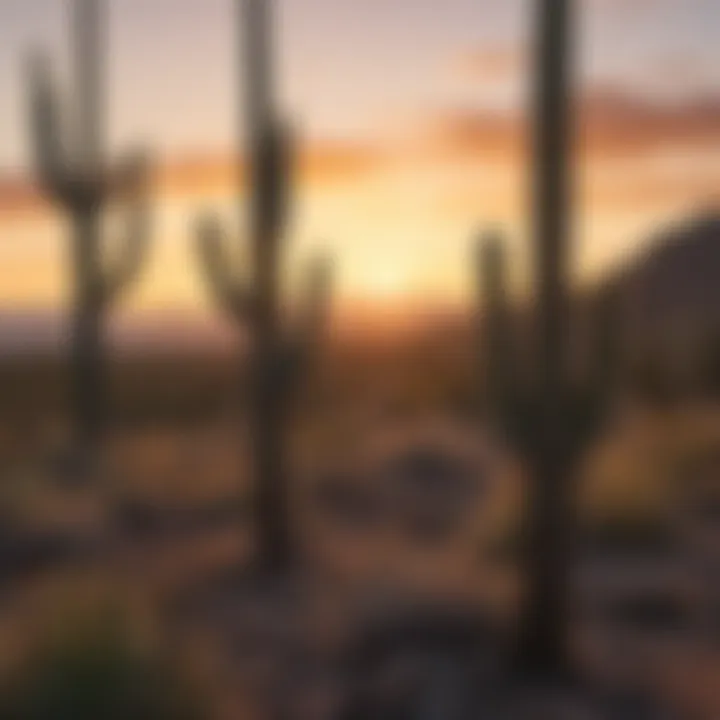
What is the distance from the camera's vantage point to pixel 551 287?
673cm

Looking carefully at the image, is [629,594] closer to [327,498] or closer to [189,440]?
[327,498]

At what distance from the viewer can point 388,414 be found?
17047mm

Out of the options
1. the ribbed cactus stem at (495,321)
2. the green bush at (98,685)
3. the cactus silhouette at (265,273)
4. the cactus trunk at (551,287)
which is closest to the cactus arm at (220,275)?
the cactus silhouette at (265,273)

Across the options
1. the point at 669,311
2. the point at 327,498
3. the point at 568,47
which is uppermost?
the point at 568,47

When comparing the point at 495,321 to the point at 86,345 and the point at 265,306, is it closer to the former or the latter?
the point at 265,306

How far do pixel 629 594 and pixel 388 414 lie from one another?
8.62 metres

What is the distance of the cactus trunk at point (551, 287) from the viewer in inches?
266

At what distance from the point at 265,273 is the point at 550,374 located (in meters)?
2.64

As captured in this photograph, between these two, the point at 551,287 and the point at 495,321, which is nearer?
the point at 551,287

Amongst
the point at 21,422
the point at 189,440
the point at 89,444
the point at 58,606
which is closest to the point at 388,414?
the point at 189,440

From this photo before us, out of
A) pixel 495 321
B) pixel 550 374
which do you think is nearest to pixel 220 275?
pixel 495 321

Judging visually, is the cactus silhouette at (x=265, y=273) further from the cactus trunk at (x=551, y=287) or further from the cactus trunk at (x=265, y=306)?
the cactus trunk at (x=551, y=287)

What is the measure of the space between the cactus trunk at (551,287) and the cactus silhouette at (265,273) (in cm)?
229

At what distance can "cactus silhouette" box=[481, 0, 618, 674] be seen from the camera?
6.75 meters
